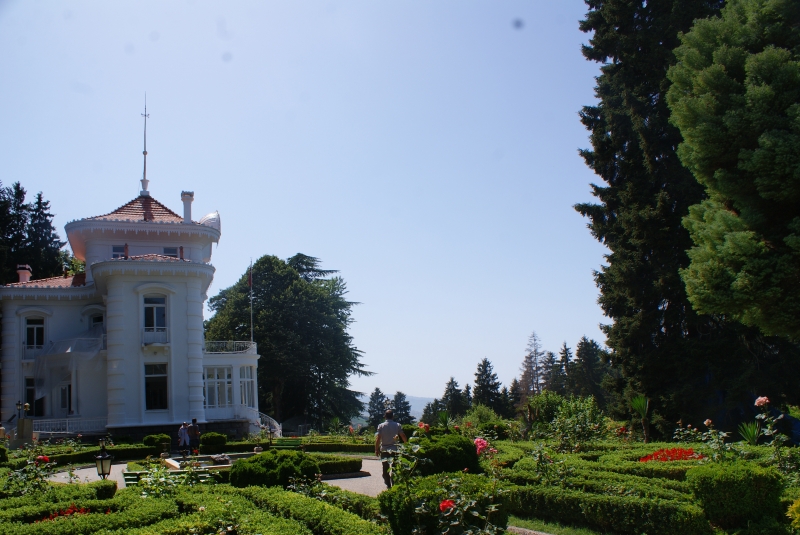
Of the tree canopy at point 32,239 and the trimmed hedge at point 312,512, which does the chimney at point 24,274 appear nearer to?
the tree canopy at point 32,239

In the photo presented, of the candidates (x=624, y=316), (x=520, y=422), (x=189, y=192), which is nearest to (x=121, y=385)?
(x=189, y=192)

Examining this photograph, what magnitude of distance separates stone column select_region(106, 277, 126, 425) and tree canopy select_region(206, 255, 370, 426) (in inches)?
647

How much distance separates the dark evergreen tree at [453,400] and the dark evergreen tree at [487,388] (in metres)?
1.44

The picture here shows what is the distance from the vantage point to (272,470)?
39.1 ft

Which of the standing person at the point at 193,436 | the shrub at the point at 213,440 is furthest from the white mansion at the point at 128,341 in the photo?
the standing person at the point at 193,436

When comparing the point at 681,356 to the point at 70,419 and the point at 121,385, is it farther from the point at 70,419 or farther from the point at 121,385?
the point at 70,419

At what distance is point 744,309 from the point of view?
46.7 ft

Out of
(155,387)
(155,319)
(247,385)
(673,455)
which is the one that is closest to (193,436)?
(155,387)

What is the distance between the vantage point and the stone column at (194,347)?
2992cm

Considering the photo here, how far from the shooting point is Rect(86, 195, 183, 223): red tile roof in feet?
113

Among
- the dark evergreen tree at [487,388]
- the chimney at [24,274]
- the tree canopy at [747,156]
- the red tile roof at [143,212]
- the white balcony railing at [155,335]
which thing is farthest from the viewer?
the dark evergreen tree at [487,388]

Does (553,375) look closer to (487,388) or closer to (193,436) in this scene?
(487,388)

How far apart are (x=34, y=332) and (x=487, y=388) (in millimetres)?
40769

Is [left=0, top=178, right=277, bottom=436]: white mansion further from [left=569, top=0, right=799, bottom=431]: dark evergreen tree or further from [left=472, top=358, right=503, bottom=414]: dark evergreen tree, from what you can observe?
[left=472, top=358, right=503, bottom=414]: dark evergreen tree
